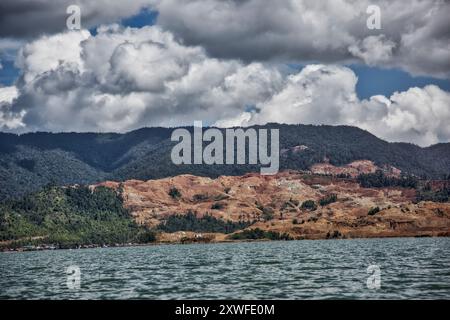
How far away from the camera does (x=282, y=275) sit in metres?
115

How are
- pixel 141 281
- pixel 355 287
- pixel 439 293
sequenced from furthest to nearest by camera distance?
pixel 141 281 < pixel 355 287 < pixel 439 293

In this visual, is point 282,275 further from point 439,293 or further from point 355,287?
point 439,293

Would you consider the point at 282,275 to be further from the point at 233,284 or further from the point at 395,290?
the point at 395,290

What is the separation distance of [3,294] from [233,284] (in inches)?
1312

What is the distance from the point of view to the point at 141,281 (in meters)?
111

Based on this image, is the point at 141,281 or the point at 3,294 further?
the point at 141,281
